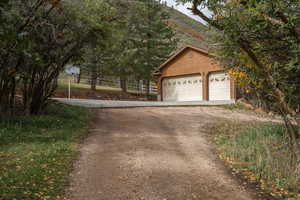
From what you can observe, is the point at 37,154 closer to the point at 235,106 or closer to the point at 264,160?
the point at 264,160

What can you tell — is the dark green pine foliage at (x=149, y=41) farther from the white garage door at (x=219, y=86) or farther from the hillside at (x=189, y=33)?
the white garage door at (x=219, y=86)

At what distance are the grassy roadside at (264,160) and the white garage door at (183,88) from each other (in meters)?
14.9

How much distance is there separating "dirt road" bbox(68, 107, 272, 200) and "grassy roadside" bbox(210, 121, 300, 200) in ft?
1.54

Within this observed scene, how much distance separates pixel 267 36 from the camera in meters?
6.17

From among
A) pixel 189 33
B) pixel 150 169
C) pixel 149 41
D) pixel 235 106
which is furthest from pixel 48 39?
pixel 189 33

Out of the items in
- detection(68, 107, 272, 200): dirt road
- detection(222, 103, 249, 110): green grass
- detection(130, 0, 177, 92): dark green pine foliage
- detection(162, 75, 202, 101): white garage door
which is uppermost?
detection(130, 0, 177, 92): dark green pine foliage

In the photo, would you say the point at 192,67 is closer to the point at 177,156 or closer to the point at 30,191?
the point at 177,156

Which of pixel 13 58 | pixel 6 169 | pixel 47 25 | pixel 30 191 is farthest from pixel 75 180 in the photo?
pixel 47 25

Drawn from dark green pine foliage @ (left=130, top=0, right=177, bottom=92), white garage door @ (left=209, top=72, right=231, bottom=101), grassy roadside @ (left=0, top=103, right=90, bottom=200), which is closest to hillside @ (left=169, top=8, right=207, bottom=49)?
dark green pine foliage @ (left=130, top=0, right=177, bottom=92)

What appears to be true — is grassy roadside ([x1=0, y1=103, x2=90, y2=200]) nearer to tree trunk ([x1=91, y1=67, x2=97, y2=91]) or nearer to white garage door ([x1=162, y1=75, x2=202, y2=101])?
white garage door ([x1=162, y1=75, x2=202, y2=101])

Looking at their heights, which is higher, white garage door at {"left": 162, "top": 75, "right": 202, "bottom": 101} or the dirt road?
white garage door at {"left": 162, "top": 75, "right": 202, "bottom": 101}

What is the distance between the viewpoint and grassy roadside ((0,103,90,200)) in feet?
17.2

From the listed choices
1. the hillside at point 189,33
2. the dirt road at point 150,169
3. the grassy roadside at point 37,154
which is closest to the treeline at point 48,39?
the grassy roadside at point 37,154

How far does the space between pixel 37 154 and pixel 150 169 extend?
9.95 feet
